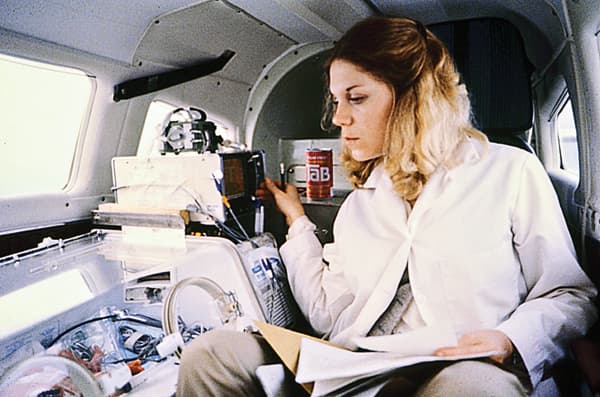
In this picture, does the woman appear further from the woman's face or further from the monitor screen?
the monitor screen

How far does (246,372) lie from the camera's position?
1222 mm

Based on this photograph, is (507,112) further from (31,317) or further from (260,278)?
(31,317)

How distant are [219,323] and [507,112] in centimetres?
169

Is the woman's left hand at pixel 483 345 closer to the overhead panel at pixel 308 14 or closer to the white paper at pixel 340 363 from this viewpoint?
the white paper at pixel 340 363

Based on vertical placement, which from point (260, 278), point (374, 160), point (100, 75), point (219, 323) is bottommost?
point (219, 323)

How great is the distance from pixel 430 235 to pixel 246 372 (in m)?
0.66

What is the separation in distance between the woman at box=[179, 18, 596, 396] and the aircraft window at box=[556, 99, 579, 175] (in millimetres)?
1348

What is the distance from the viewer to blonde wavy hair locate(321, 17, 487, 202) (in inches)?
56.8

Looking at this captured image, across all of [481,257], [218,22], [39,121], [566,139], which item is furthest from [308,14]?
[566,139]

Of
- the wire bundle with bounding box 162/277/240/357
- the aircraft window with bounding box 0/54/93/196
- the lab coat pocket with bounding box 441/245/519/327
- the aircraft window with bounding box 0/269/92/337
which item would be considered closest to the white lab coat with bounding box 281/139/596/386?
the lab coat pocket with bounding box 441/245/519/327

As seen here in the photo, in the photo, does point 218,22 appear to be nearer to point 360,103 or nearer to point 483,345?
point 360,103

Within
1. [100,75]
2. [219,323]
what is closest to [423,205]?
[219,323]

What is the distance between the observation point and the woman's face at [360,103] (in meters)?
1.50

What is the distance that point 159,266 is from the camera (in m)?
1.68
